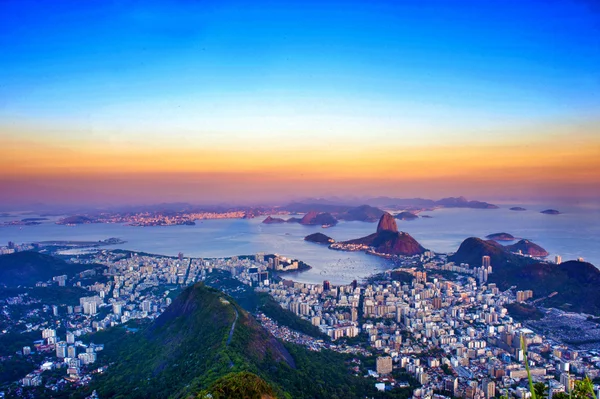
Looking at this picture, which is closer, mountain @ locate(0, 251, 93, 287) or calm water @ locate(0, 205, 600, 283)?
mountain @ locate(0, 251, 93, 287)

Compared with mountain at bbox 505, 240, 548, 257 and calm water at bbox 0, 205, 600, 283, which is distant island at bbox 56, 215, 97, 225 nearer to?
calm water at bbox 0, 205, 600, 283

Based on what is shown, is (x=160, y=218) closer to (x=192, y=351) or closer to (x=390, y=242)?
(x=390, y=242)

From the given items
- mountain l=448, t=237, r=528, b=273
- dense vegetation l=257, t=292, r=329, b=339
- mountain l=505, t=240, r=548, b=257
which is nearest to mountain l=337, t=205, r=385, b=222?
mountain l=505, t=240, r=548, b=257

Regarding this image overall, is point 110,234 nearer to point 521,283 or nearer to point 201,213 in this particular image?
point 201,213

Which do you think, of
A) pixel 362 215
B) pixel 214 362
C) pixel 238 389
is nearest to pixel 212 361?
pixel 214 362

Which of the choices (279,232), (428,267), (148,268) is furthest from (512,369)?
(279,232)

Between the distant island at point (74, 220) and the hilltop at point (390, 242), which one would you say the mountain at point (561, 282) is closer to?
the hilltop at point (390, 242)

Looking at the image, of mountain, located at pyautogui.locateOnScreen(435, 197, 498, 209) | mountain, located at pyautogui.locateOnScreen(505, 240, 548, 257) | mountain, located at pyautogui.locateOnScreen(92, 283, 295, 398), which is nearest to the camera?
mountain, located at pyautogui.locateOnScreen(92, 283, 295, 398)

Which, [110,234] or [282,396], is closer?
[282,396]

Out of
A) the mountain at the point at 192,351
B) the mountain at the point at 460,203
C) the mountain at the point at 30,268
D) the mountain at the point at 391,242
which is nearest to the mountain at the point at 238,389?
the mountain at the point at 192,351
